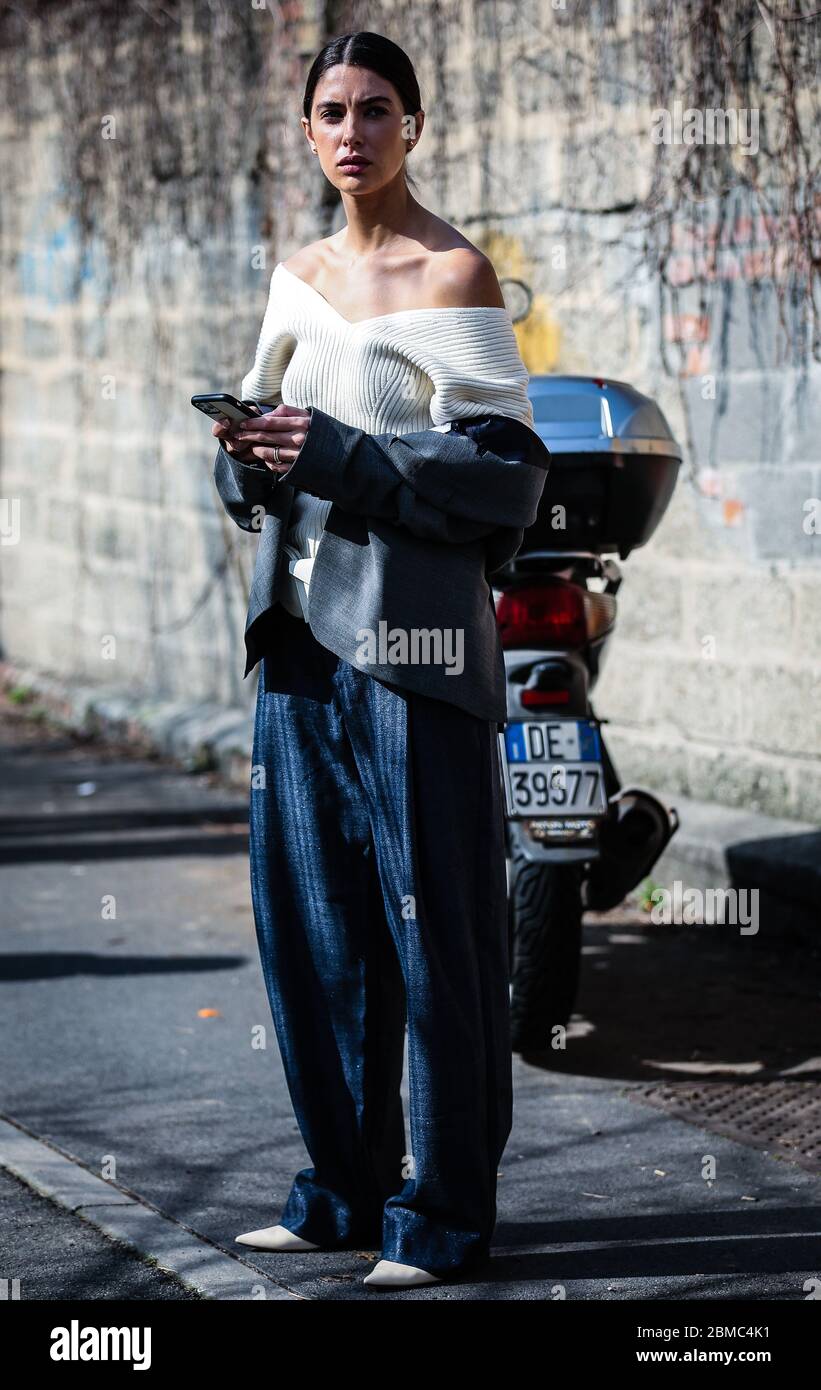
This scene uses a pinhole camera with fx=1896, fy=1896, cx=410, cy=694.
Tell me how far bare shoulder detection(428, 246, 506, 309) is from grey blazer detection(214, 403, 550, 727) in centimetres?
19

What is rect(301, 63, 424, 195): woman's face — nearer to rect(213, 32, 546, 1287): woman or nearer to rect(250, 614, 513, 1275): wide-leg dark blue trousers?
rect(213, 32, 546, 1287): woman

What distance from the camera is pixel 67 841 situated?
724 centimetres

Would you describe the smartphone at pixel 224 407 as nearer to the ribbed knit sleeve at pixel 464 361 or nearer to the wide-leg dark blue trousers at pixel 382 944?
the ribbed knit sleeve at pixel 464 361

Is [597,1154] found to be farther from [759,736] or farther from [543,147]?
[543,147]

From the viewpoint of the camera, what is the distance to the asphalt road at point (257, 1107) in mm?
3305

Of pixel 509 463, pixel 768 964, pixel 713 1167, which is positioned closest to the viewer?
pixel 509 463

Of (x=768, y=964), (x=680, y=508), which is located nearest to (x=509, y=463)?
(x=768, y=964)

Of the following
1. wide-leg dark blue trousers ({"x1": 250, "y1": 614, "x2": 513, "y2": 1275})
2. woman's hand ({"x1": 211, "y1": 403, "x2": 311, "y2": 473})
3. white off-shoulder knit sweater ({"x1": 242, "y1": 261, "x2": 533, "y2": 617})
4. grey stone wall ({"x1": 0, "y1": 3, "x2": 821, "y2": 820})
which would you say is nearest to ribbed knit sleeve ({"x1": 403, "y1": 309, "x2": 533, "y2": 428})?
white off-shoulder knit sweater ({"x1": 242, "y1": 261, "x2": 533, "y2": 617})

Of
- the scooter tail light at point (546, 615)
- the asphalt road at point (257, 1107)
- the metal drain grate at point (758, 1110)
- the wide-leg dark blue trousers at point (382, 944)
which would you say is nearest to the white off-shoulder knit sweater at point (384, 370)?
the wide-leg dark blue trousers at point (382, 944)

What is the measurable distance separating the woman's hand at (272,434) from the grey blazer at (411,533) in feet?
0.08

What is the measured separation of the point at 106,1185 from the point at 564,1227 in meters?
0.91

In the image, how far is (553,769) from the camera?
4.42 metres

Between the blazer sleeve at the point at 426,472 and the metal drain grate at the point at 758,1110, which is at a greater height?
the blazer sleeve at the point at 426,472

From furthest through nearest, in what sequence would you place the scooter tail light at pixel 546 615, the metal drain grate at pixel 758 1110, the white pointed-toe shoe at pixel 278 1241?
the scooter tail light at pixel 546 615, the metal drain grate at pixel 758 1110, the white pointed-toe shoe at pixel 278 1241
